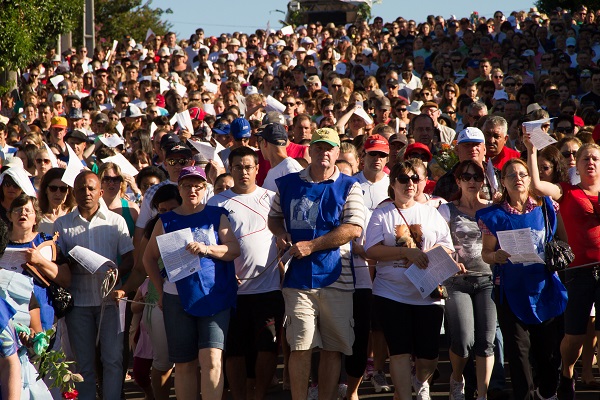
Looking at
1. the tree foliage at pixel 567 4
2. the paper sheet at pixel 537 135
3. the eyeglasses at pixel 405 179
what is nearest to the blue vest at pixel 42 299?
the eyeglasses at pixel 405 179

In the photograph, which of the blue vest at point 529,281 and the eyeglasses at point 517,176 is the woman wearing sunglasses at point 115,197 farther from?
the eyeglasses at point 517,176

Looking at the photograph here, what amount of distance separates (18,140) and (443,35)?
1127cm

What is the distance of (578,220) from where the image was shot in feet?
27.8

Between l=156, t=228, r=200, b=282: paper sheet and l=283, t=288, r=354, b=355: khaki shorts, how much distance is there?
72cm

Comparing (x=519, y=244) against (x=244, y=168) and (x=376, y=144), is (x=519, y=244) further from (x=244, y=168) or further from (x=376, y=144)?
(x=244, y=168)

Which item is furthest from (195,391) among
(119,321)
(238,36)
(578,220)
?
(238,36)

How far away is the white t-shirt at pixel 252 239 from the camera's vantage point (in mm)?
8320

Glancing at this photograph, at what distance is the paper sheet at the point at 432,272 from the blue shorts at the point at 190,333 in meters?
1.42

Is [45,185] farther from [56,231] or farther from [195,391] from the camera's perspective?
[195,391]

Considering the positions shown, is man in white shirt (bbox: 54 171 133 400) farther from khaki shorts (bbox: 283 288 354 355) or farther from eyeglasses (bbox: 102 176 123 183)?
khaki shorts (bbox: 283 288 354 355)

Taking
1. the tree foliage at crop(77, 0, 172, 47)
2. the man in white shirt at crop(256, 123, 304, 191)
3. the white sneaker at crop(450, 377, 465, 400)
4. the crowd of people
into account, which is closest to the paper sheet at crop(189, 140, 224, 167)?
the crowd of people

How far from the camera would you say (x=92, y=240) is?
8.30 m

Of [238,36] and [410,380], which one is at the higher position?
[238,36]

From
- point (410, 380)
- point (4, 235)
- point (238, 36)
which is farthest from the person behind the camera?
point (238, 36)
